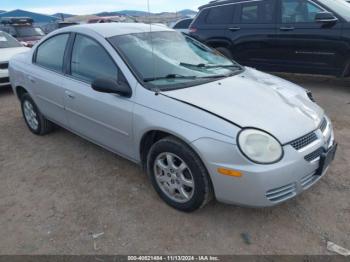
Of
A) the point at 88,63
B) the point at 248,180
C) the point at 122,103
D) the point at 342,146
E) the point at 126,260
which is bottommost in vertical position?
the point at 126,260

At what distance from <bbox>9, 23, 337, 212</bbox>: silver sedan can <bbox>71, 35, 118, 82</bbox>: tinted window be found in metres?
0.01

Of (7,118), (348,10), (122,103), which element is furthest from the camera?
(348,10)

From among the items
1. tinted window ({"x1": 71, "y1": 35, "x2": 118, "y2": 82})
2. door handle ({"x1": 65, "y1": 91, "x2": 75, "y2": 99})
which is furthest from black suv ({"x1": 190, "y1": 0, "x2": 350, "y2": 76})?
door handle ({"x1": 65, "y1": 91, "x2": 75, "y2": 99})

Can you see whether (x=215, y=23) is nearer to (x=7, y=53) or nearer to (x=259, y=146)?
(x=7, y=53)

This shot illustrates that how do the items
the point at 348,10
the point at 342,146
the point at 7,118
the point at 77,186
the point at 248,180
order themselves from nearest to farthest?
the point at 248,180 → the point at 77,186 → the point at 342,146 → the point at 7,118 → the point at 348,10

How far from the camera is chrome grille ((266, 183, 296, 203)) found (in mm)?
2402

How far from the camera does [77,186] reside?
132 inches

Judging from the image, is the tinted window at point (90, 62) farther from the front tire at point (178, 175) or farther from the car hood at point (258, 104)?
the front tire at point (178, 175)

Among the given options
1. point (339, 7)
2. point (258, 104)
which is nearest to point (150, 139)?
point (258, 104)

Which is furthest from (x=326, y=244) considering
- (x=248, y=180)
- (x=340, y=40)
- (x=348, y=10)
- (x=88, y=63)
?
(x=348, y=10)

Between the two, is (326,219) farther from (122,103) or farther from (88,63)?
(88,63)

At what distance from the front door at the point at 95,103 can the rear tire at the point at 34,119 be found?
963 mm

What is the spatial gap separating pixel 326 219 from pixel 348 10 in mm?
4888

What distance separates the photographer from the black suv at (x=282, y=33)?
5.84 metres
